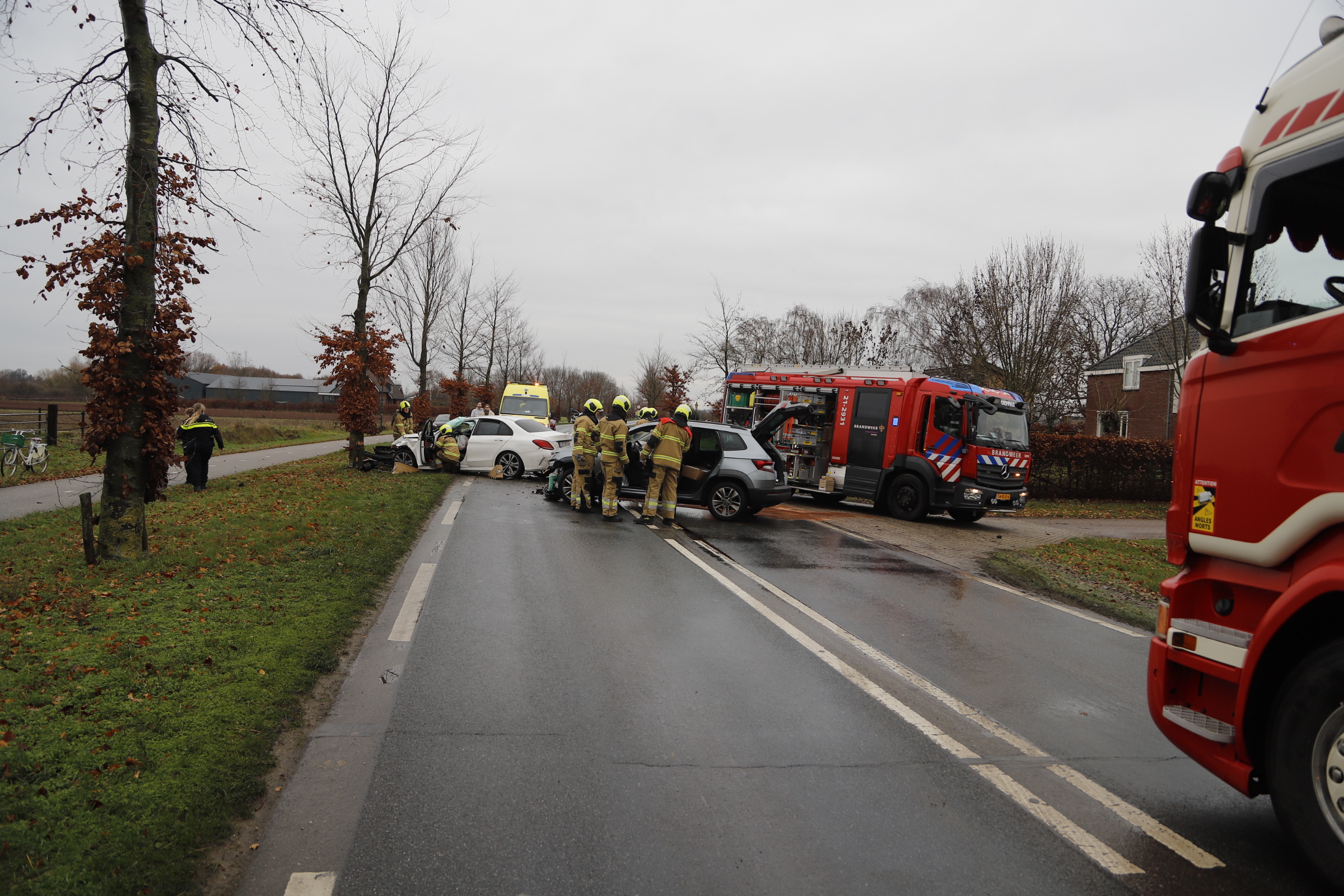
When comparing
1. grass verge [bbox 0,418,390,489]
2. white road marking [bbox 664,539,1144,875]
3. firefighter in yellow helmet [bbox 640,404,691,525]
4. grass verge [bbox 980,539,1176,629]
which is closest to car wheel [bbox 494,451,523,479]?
firefighter in yellow helmet [bbox 640,404,691,525]

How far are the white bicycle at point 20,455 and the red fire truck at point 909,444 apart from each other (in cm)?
1657

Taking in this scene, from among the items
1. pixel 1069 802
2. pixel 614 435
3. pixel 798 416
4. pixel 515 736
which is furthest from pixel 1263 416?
pixel 798 416

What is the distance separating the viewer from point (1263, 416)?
3.26 meters

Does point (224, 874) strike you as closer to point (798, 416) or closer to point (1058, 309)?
point (798, 416)

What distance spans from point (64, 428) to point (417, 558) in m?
27.7

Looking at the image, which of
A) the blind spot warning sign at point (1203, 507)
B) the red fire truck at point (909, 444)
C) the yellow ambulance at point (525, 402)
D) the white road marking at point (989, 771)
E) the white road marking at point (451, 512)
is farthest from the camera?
the yellow ambulance at point (525, 402)

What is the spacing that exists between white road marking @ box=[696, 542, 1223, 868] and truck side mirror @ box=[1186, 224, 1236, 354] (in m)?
2.08

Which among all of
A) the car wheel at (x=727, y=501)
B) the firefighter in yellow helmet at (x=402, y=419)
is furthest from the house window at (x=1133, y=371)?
the firefighter in yellow helmet at (x=402, y=419)

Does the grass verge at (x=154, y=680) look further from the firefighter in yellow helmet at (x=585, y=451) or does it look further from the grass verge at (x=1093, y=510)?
the grass verge at (x=1093, y=510)

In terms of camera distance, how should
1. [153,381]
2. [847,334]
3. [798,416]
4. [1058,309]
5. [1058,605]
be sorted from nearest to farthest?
[153,381], [1058,605], [798,416], [1058,309], [847,334]

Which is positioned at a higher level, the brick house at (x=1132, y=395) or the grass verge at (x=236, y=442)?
the brick house at (x=1132, y=395)

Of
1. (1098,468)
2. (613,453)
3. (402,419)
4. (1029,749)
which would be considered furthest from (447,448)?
(1098,468)

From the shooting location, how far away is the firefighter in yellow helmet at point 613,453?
508 inches

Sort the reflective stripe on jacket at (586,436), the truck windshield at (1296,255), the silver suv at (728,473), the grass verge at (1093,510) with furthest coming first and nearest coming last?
the grass verge at (1093,510) → the silver suv at (728,473) → the reflective stripe on jacket at (586,436) → the truck windshield at (1296,255)
